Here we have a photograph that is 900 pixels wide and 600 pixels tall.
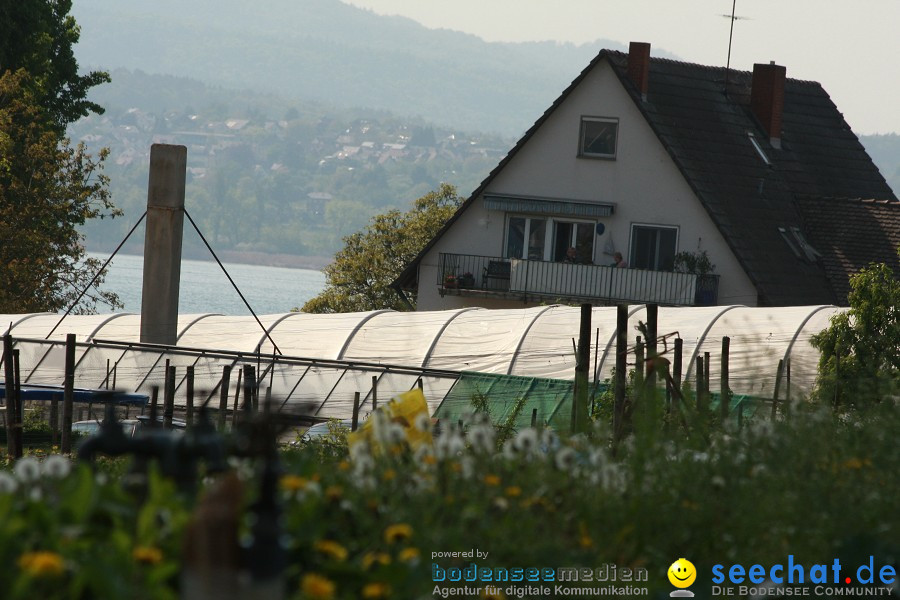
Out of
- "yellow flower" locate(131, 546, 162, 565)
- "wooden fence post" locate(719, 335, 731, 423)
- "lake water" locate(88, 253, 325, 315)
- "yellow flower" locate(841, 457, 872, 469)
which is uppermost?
"yellow flower" locate(841, 457, 872, 469)

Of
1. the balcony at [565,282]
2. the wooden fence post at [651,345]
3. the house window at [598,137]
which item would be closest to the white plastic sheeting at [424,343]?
the wooden fence post at [651,345]

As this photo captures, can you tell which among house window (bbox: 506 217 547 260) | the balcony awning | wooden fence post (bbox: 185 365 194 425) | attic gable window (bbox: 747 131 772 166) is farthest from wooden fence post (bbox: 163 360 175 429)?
attic gable window (bbox: 747 131 772 166)

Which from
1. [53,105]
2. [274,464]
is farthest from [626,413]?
[53,105]

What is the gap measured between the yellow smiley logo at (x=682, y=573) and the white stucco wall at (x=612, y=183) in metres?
34.4

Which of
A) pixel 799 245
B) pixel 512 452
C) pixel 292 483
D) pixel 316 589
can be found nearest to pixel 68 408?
pixel 512 452

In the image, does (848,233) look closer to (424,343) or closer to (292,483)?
(424,343)

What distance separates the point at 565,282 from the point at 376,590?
123ft

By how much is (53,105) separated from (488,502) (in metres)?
45.8

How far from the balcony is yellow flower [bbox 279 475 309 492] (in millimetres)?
35030

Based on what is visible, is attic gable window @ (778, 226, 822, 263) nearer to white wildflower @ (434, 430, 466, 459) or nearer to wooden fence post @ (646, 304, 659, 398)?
wooden fence post @ (646, 304, 659, 398)

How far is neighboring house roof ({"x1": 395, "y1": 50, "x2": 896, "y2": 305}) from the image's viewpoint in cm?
4025

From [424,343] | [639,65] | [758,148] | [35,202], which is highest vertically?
[639,65]

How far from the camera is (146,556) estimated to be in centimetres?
434

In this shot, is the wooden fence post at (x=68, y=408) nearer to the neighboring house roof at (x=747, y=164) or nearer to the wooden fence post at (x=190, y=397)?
the wooden fence post at (x=190, y=397)
